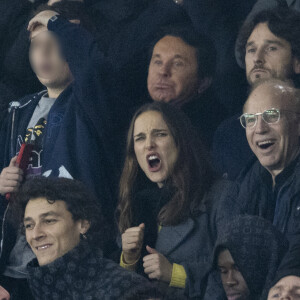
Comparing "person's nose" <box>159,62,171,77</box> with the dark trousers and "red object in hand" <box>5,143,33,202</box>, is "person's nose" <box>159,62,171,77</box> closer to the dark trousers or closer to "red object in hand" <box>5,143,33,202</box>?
"red object in hand" <box>5,143,33,202</box>

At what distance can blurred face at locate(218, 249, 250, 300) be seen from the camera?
15.8 feet

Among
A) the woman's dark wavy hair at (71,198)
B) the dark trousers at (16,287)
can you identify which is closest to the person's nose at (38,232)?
the woman's dark wavy hair at (71,198)

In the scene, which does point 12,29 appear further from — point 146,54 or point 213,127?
point 213,127

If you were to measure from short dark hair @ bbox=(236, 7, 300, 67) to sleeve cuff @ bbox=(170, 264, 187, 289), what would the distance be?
105cm

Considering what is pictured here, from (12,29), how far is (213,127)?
4.97ft

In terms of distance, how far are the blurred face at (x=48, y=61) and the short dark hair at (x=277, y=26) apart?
0.96m

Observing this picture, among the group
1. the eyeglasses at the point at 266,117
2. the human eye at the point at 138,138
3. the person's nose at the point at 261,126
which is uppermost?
the eyeglasses at the point at 266,117

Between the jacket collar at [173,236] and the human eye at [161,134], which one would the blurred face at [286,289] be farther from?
the human eye at [161,134]

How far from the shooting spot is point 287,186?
4.89 m

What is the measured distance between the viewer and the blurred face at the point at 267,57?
203 inches

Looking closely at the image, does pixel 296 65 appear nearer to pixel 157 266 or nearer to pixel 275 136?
pixel 275 136

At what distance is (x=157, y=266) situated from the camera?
16.4 ft

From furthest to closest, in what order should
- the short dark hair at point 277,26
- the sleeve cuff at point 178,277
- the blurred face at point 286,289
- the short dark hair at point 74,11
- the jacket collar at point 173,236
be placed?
the short dark hair at point 74,11 < the short dark hair at point 277,26 < the jacket collar at point 173,236 < the sleeve cuff at point 178,277 < the blurred face at point 286,289

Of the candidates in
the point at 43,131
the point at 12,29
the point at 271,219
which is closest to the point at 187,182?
the point at 271,219
